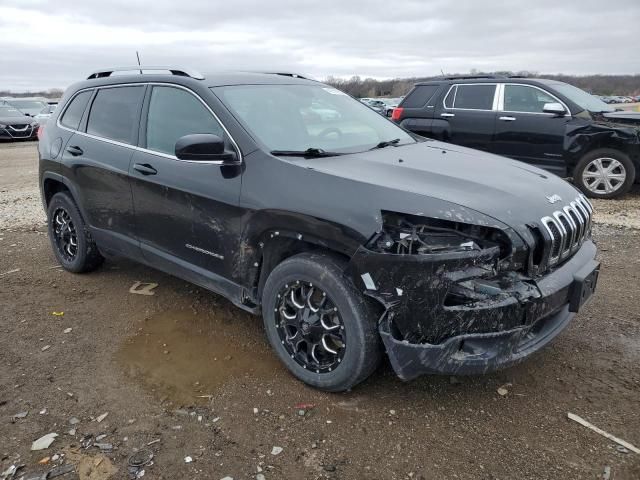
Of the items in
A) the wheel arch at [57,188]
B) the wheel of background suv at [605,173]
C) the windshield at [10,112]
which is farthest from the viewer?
the windshield at [10,112]

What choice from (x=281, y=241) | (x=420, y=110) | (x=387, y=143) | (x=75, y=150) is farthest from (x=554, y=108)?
(x=75, y=150)

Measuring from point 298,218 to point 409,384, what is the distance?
1208 millimetres

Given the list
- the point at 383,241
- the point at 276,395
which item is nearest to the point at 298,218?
the point at 383,241

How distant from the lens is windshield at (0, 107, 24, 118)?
19569 millimetres

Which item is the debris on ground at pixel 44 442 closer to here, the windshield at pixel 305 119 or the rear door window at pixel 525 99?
the windshield at pixel 305 119

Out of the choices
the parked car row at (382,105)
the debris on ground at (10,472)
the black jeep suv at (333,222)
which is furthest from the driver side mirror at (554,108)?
the debris on ground at (10,472)

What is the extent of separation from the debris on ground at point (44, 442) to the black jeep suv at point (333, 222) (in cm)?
127

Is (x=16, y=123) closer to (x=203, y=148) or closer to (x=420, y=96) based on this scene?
(x=420, y=96)

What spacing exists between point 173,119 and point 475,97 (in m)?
6.28

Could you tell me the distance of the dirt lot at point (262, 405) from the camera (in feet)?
8.21

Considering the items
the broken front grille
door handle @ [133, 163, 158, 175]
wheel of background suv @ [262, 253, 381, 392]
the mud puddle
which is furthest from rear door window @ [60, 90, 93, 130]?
the broken front grille

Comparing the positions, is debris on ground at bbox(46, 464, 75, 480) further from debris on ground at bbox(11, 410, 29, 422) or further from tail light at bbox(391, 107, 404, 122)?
tail light at bbox(391, 107, 404, 122)

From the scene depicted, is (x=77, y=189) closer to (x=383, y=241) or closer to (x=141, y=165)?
(x=141, y=165)

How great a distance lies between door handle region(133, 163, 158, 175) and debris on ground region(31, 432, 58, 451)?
178 centimetres
